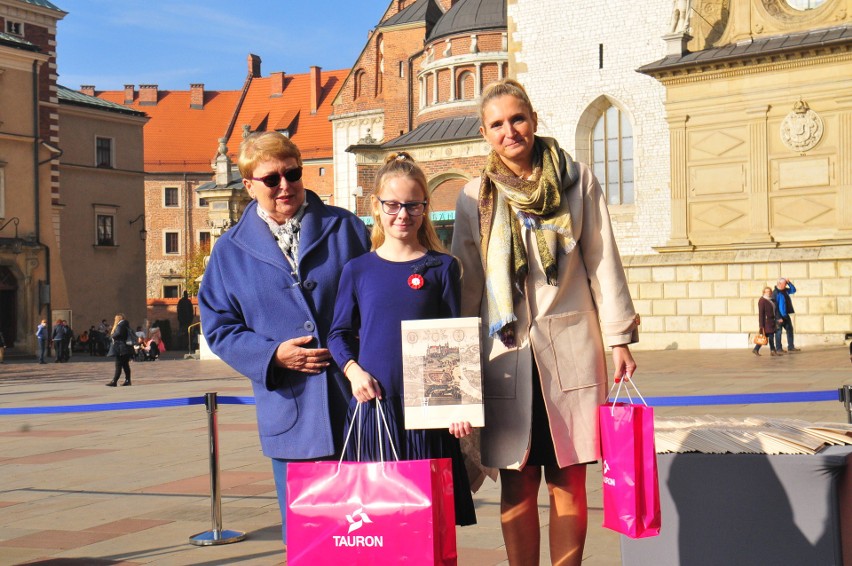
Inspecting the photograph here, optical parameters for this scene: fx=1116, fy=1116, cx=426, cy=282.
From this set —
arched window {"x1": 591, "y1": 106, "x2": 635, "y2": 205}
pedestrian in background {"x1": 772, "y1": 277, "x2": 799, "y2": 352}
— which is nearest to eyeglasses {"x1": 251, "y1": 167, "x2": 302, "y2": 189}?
pedestrian in background {"x1": 772, "y1": 277, "x2": 799, "y2": 352}

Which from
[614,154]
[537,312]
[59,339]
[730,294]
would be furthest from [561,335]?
[59,339]

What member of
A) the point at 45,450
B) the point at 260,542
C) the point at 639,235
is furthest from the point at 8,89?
the point at 260,542

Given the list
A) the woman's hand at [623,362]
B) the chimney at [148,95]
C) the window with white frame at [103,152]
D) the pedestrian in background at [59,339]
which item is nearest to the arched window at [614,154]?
the pedestrian in background at [59,339]

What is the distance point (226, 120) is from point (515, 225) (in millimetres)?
90283

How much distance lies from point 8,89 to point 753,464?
42.7 meters

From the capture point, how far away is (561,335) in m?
4.39

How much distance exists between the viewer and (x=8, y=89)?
4278cm

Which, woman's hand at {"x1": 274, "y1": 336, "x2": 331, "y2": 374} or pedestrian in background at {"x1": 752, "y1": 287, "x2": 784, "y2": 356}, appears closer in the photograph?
woman's hand at {"x1": 274, "y1": 336, "x2": 331, "y2": 374}

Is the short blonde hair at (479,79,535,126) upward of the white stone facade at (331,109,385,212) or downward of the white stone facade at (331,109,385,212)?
downward

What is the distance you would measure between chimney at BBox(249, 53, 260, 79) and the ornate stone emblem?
7337cm

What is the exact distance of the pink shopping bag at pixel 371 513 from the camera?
3.65 m

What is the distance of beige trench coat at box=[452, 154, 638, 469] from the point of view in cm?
433

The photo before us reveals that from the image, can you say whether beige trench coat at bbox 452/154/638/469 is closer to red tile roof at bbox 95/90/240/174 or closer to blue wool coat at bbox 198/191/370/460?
blue wool coat at bbox 198/191/370/460

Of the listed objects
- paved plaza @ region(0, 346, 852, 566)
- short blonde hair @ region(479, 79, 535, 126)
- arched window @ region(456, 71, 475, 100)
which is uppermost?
arched window @ region(456, 71, 475, 100)
